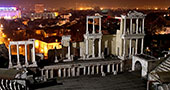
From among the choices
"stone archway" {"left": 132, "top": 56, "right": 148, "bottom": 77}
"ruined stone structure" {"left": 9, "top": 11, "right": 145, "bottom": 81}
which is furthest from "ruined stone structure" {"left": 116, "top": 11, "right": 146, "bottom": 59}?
"stone archway" {"left": 132, "top": 56, "right": 148, "bottom": 77}

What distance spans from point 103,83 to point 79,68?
5385 millimetres

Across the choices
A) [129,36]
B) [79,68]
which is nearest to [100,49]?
[129,36]

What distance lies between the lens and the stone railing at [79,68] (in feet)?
84.9

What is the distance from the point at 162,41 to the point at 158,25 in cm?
1620

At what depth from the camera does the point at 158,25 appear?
5878 cm

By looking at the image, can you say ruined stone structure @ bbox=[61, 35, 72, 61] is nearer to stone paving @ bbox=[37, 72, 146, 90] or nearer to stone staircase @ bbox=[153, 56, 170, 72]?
stone paving @ bbox=[37, 72, 146, 90]

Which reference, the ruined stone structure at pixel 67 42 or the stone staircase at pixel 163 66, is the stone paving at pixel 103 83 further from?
the ruined stone structure at pixel 67 42

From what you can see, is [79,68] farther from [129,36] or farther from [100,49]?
[129,36]

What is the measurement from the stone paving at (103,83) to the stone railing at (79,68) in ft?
5.12

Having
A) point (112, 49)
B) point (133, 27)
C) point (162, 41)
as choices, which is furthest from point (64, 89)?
point (162, 41)

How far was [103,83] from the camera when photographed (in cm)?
2228

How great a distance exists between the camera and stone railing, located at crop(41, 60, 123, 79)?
2588 centimetres

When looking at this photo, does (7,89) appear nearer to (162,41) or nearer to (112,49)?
(112,49)

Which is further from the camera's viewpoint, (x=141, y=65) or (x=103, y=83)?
(x=141, y=65)
